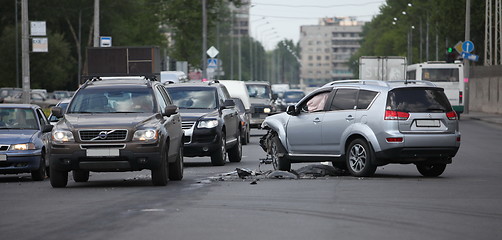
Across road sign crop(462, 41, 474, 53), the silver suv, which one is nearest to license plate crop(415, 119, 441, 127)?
the silver suv

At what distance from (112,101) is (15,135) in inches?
111

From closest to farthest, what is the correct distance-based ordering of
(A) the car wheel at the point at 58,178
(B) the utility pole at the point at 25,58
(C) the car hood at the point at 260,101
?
(A) the car wheel at the point at 58,178
(B) the utility pole at the point at 25,58
(C) the car hood at the point at 260,101

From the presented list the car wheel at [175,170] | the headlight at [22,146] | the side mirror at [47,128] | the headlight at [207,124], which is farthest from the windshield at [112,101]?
the headlight at [207,124]

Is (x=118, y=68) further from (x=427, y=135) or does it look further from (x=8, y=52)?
(x=8, y=52)

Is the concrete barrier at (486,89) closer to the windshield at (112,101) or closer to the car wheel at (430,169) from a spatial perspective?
the car wheel at (430,169)

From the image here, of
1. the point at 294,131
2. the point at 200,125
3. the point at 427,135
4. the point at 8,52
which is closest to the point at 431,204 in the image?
the point at 427,135

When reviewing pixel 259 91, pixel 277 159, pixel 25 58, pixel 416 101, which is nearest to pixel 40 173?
pixel 277 159

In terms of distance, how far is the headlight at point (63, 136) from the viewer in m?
16.5

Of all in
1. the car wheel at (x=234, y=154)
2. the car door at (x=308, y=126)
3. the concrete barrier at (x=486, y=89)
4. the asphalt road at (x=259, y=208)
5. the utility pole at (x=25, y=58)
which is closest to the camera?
the asphalt road at (x=259, y=208)

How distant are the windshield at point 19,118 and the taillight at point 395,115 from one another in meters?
6.39

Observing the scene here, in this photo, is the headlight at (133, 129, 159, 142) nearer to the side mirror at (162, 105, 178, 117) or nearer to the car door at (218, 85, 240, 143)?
the side mirror at (162, 105, 178, 117)

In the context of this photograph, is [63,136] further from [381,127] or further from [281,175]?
[381,127]

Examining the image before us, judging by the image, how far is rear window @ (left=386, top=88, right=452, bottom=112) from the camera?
18109mm

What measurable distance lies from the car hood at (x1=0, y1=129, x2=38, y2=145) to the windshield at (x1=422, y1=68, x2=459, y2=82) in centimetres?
3791
